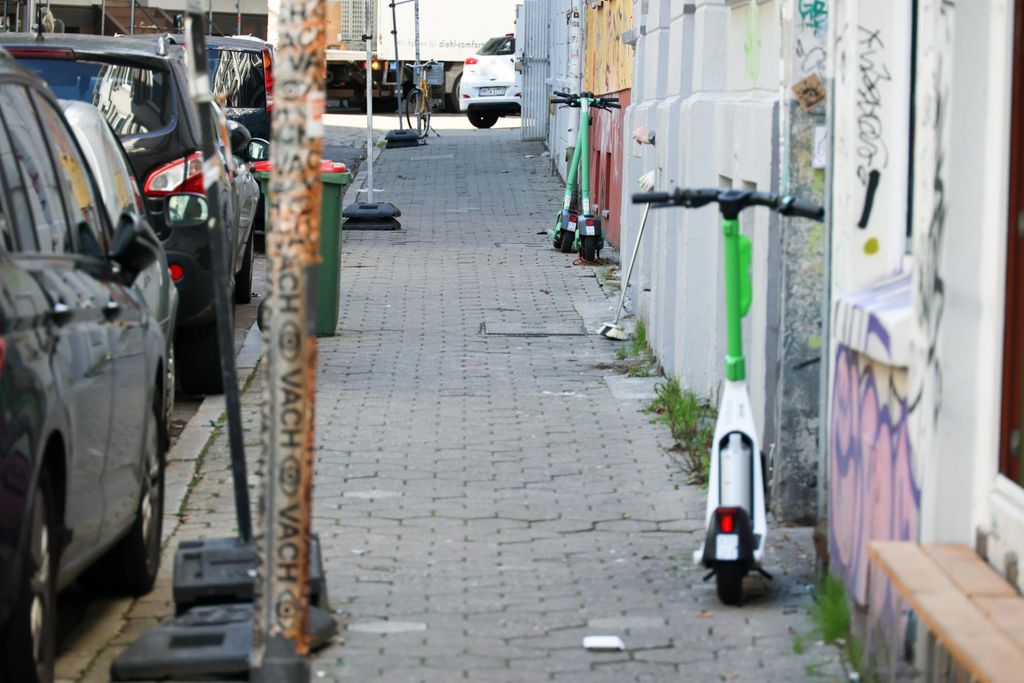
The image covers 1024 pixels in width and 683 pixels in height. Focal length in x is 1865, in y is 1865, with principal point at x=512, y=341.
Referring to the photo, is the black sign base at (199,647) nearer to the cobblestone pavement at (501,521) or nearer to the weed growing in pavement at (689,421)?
the cobblestone pavement at (501,521)

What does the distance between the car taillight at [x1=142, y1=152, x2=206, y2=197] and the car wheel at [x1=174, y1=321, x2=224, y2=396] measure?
811 millimetres

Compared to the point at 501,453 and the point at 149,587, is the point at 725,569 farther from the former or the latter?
the point at 501,453

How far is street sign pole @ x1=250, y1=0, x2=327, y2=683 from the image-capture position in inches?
164

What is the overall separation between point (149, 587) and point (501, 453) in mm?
2754

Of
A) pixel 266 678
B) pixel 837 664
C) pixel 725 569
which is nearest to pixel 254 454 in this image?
pixel 725 569

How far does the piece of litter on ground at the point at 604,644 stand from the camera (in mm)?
5738

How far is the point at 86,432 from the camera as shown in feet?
17.5

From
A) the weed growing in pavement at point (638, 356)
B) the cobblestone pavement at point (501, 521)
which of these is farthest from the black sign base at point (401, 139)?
the weed growing in pavement at point (638, 356)

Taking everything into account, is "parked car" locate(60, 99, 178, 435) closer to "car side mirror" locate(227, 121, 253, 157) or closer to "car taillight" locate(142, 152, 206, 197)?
"car taillight" locate(142, 152, 206, 197)

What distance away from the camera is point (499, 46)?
4031 cm

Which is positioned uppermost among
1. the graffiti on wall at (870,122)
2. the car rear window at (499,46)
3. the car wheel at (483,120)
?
the car rear window at (499,46)

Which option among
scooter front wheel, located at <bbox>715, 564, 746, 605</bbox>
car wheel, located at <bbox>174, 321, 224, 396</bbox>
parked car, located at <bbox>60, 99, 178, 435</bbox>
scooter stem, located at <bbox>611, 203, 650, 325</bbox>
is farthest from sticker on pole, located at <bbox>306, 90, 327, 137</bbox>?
scooter stem, located at <bbox>611, 203, 650, 325</bbox>

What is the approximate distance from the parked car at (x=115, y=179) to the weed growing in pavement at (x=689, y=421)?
7.67 ft

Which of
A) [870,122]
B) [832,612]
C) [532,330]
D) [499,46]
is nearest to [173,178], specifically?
[532,330]
